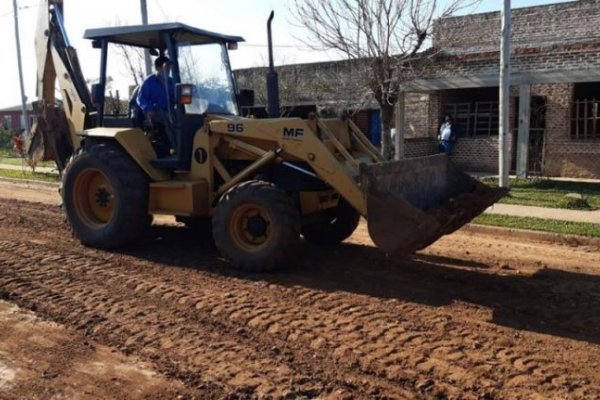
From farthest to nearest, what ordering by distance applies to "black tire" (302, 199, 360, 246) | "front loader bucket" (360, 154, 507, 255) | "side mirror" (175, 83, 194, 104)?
"black tire" (302, 199, 360, 246) → "side mirror" (175, 83, 194, 104) → "front loader bucket" (360, 154, 507, 255)

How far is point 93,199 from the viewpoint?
8258mm

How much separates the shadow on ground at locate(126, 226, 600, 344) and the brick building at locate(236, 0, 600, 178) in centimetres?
918

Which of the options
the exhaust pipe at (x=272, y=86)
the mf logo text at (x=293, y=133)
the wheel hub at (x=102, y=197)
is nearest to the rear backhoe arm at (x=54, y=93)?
the wheel hub at (x=102, y=197)

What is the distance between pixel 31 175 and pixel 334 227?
1403 centimetres

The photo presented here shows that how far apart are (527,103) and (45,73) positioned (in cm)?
1282

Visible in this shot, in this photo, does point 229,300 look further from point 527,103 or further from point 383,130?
point 527,103

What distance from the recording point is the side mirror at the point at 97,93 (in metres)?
8.13

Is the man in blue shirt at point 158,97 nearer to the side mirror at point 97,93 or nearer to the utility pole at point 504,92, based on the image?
the side mirror at point 97,93

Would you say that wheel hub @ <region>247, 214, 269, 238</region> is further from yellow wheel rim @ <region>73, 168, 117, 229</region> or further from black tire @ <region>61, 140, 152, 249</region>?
yellow wheel rim @ <region>73, 168, 117, 229</region>

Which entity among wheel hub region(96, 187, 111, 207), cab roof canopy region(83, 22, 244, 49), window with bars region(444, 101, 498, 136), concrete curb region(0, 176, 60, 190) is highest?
cab roof canopy region(83, 22, 244, 49)

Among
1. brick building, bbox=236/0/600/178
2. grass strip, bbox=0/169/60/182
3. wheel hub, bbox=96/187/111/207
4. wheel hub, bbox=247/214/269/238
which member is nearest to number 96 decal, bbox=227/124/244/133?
wheel hub, bbox=247/214/269/238

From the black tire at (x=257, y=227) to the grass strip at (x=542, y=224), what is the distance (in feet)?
15.5

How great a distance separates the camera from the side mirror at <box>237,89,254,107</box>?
842 cm

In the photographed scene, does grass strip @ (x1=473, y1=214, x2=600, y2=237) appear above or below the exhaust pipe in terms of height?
below
